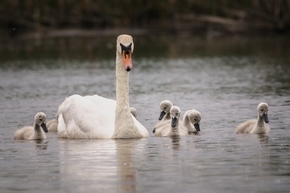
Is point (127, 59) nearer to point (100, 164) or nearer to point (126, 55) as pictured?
point (126, 55)

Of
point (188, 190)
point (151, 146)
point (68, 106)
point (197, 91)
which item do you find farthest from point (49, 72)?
point (188, 190)

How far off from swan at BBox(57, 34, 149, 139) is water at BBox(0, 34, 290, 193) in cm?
23

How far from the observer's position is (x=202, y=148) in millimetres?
14094

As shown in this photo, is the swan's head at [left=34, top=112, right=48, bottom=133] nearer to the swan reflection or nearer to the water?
the water

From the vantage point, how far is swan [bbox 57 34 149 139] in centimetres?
1518

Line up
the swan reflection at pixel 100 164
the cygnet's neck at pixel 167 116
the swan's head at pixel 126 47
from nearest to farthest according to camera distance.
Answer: the swan reflection at pixel 100 164
the swan's head at pixel 126 47
the cygnet's neck at pixel 167 116

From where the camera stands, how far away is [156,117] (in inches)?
731

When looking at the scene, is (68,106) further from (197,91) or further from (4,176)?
(197,91)

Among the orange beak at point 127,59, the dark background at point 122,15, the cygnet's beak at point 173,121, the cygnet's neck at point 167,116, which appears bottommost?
the cygnet's beak at point 173,121

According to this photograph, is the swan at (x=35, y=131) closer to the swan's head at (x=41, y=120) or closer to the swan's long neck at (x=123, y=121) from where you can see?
the swan's head at (x=41, y=120)

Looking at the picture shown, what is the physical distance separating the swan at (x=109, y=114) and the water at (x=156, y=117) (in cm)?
23

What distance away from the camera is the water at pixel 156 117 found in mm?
11352

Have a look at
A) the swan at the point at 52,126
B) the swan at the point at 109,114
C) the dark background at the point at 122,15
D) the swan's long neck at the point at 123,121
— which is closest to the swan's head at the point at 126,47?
the swan at the point at 109,114

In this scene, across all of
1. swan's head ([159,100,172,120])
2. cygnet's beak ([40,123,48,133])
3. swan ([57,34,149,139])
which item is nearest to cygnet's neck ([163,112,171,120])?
swan's head ([159,100,172,120])
